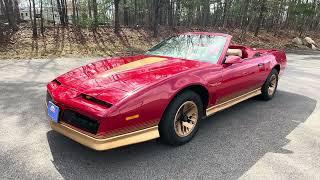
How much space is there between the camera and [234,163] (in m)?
3.25

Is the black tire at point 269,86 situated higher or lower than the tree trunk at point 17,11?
lower

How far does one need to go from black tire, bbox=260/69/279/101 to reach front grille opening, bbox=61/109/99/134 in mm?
3647

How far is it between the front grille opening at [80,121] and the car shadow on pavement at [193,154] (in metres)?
0.42

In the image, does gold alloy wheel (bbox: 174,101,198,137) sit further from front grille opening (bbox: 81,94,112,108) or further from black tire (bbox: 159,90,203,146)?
front grille opening (bbox: 81,94,112,108)

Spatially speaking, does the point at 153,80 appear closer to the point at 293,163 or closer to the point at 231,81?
the point at 231,81

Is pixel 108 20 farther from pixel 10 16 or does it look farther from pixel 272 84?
pixel 272 84

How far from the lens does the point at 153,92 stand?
3.11 metres

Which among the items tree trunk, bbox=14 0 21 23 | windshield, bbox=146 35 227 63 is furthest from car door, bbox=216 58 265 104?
tree trunk, bbox=14 0 21 23

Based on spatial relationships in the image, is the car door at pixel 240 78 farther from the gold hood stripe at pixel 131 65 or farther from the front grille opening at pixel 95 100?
the front grille opening at pixel 95 100

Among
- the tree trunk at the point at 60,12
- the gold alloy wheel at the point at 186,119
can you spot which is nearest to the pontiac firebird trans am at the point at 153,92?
the gold alloy wheel at the point at 186,119

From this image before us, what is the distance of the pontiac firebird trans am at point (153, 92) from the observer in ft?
9.48

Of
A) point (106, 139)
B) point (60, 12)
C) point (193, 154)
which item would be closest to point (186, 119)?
point (193, 154)

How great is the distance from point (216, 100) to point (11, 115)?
116 inches

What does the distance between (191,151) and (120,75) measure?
1.21m
